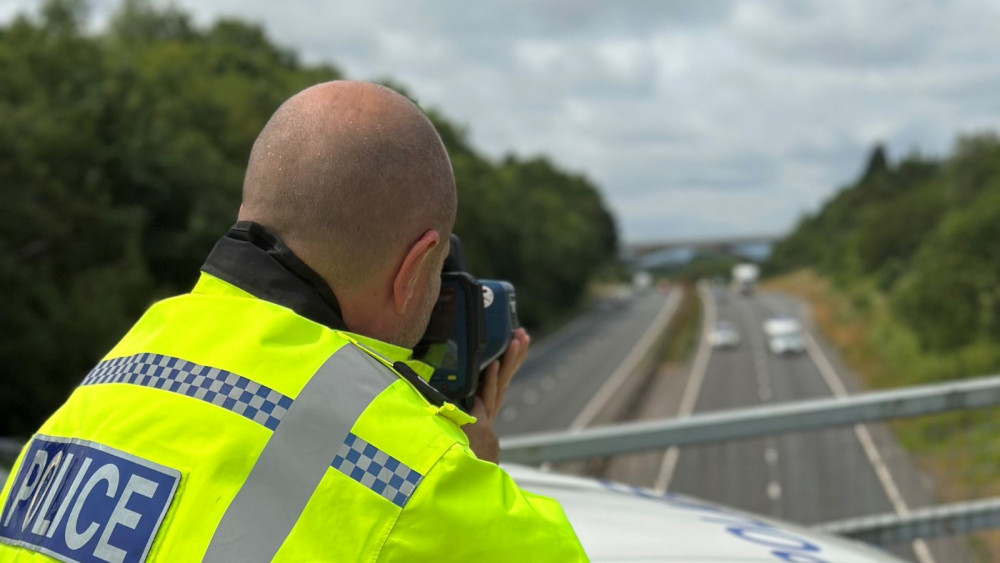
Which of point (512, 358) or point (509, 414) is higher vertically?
point (512, 358)

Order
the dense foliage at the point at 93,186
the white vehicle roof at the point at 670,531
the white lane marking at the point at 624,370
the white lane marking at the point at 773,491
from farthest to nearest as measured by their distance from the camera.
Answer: the white lane marking at the point at 624,370 < the dense foliage at the point at 93,186 < the white lane marking at the point at 773,491 < the white vehicle roof at the point at 670,531

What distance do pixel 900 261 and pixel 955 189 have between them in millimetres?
7662

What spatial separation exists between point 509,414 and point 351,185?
1595 inches

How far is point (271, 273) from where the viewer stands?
146 centimetres

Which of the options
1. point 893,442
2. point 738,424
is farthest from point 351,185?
point 893,442

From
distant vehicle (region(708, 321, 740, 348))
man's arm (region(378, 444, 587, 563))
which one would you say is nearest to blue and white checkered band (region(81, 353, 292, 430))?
man's arm (region(378, 444, 587, 563))

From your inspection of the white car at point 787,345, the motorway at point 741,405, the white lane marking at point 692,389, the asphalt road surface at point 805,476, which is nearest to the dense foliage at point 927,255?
the white car at point 787,345

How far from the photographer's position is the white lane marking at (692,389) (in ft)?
14.9

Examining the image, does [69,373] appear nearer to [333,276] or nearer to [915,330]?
[333,276]

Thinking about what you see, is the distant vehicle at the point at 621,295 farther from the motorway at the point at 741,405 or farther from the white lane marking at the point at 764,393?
the white lane marking at the point at 764,393

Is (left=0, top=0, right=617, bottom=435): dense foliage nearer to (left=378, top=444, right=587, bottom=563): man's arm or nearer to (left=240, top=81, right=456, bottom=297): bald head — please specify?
(left=240, top=81, right=456, bottom=297): bald head

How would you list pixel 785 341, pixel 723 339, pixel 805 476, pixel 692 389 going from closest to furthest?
pixel 805 476 < pixel 692 389 < pixel 785 341 < pixel 723 339

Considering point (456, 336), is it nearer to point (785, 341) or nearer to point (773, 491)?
point (773, 491)

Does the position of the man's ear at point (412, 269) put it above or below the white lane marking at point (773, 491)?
above
